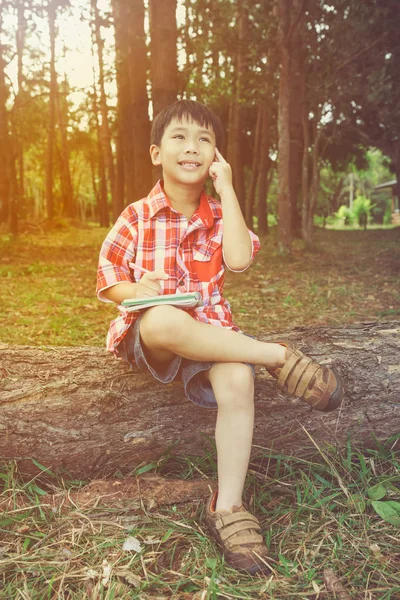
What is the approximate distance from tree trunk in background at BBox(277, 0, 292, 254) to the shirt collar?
771 centimetres

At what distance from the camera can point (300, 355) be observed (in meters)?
2.53

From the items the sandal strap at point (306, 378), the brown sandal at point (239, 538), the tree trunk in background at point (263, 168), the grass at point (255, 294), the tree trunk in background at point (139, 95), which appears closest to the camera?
the brown sandal at point (239, 538)

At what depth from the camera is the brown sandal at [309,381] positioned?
8.15 ft

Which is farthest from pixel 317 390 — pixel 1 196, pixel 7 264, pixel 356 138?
pixel 356 138

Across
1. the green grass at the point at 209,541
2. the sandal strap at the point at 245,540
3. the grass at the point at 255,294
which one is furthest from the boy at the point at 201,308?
the grass at the point at 255,294

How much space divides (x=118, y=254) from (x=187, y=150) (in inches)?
22.9

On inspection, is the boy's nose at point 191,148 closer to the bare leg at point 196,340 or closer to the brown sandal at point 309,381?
the bare leg at point 196,340

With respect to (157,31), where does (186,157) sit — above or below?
below

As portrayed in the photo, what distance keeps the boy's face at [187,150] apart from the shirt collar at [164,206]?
0.37 feet

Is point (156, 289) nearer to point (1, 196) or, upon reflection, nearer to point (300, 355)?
point (300, 355)

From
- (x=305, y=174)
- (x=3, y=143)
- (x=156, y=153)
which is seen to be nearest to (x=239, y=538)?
(x=156, y=153)

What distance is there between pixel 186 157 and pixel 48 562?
1.81m

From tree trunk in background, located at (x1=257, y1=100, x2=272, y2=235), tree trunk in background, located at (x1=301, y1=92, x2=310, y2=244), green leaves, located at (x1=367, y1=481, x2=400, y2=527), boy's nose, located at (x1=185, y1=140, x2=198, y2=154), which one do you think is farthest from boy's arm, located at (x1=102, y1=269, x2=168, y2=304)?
tree trunk in background, located at (x1=257, y1=100, x2=272, y2=235)

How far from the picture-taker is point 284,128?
10.1m
